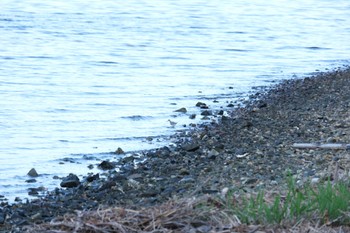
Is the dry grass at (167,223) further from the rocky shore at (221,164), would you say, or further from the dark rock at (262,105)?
the dark rock at (262,105)

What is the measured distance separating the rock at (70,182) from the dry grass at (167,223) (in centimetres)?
375

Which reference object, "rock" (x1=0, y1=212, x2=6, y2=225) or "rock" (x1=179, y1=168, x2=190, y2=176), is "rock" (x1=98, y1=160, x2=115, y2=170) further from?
"rock" (x1=0, y1=212, x2=6, y2=225)

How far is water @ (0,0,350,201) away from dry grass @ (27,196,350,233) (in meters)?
3.70

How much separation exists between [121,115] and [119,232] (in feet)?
28.1

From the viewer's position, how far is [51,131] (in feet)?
42.2

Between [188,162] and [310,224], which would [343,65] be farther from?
[310,224]

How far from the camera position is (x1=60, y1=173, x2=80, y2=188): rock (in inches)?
380

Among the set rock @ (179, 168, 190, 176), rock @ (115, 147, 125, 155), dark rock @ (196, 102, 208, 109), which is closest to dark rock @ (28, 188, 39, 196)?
rock @ (179, 168, 190, 176)

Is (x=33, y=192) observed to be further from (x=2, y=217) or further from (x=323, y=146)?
(x=323, y=146)

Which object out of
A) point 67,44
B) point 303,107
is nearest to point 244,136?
point 303,107

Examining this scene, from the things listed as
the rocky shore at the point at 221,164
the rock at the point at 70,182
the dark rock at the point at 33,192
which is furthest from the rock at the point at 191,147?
the dark rock at the point at 33,192

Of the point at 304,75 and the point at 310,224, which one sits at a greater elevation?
the point at 310,224

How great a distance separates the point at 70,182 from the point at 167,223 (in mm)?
4151

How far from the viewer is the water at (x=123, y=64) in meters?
12.2
